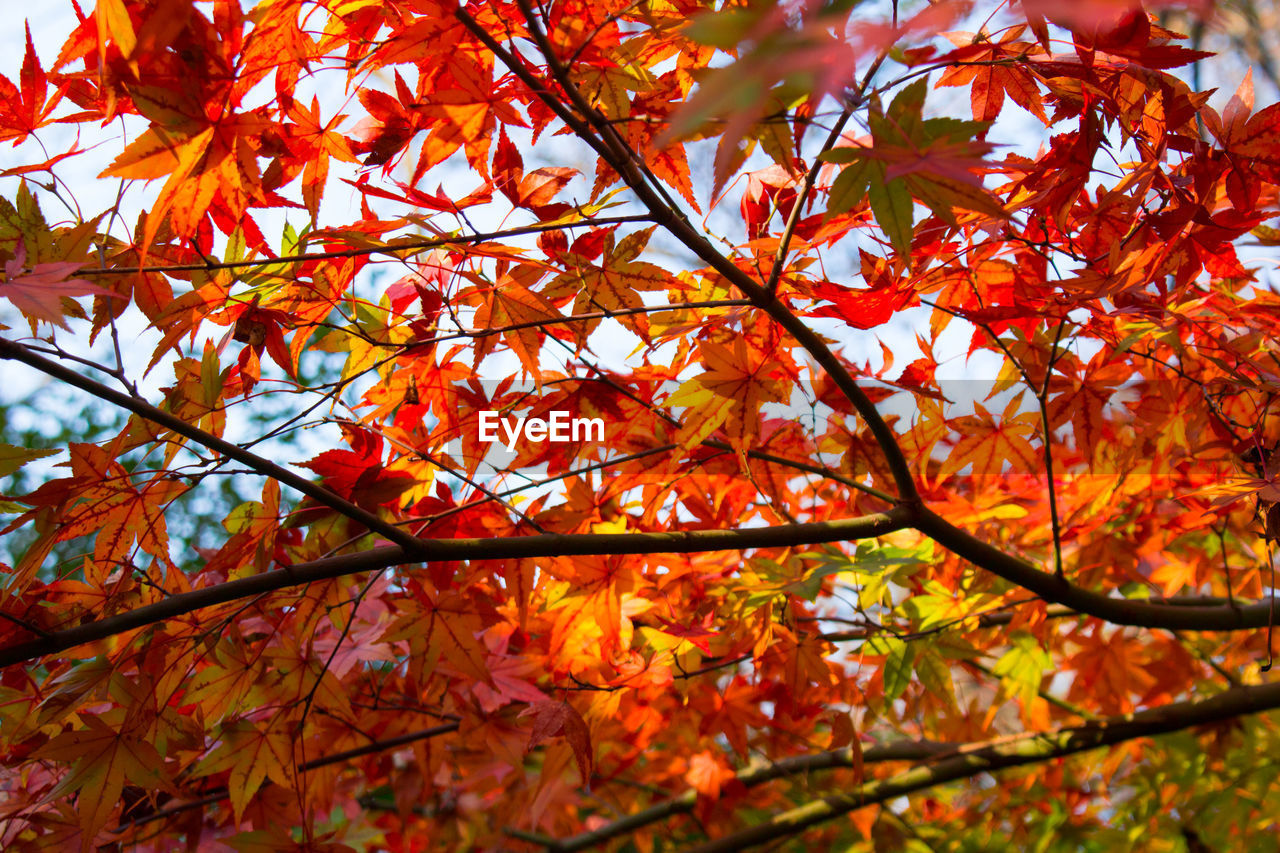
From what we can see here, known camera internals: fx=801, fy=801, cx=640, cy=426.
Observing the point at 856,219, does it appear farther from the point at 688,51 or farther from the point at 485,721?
the point at 485,721

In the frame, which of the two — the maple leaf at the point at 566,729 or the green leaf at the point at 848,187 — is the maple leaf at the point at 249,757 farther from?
the green leaf at the point at 848,187

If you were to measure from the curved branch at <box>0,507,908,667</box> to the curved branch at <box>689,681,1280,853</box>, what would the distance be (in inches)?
26.9

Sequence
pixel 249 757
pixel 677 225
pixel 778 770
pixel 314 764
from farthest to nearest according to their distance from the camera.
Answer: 1. pixel 778 770
2. pixel 314 764
3. pixel 249 757
4. pixel 677 225

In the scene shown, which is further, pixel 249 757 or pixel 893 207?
pixel 249 757

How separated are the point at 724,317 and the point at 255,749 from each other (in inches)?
29.8

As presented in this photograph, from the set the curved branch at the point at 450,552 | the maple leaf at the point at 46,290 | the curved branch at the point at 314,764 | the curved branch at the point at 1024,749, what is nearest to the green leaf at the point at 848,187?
the curved branch at the point at 450,552

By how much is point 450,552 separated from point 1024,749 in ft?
4.11

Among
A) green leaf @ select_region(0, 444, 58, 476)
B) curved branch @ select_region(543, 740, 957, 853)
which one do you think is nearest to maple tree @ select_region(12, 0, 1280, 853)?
green leaf @ select_region(0, 444, 58, 476)

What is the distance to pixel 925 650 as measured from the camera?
46.7 inches

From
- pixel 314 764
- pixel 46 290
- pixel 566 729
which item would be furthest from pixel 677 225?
pixel 314 764

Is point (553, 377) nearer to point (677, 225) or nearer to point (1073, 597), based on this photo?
point (677, 225)

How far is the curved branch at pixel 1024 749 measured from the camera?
1.41 metres

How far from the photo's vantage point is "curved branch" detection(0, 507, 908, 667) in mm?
702

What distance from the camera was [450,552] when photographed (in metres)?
0.76
